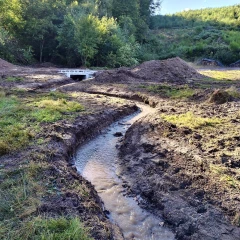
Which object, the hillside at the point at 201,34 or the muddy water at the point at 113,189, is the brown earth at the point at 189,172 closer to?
the muddy water at the point at 113,189

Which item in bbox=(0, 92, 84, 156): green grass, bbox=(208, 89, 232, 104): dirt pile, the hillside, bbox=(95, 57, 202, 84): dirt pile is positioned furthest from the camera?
the hillside

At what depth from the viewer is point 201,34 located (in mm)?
54938

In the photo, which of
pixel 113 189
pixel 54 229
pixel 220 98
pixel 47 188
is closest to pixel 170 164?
pixel 113 189

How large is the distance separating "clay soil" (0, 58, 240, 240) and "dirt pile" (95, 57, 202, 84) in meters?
7.82

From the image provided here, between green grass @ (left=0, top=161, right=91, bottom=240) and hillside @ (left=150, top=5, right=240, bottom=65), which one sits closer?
green grass @ (left=0, top=161, right=91, bottom=240)

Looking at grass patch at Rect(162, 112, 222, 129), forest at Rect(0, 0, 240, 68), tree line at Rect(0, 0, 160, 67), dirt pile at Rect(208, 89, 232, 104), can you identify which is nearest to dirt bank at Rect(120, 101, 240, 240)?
grass patch at Rect(162, 112, 222, 129)

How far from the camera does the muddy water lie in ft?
16.1

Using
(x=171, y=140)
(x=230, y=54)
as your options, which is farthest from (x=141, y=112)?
(x=230, y=54)

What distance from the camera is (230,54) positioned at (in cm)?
4434

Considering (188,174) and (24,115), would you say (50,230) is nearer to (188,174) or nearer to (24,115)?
(188,174)

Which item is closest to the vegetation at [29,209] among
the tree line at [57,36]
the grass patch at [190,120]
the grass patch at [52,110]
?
the grass patch at [52,110]

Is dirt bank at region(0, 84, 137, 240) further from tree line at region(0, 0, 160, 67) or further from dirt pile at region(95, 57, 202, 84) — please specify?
tree line at region(0, 0, 160, 67)

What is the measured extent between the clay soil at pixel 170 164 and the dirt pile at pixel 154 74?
7823 millimetres

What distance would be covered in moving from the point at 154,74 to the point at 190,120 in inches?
523
